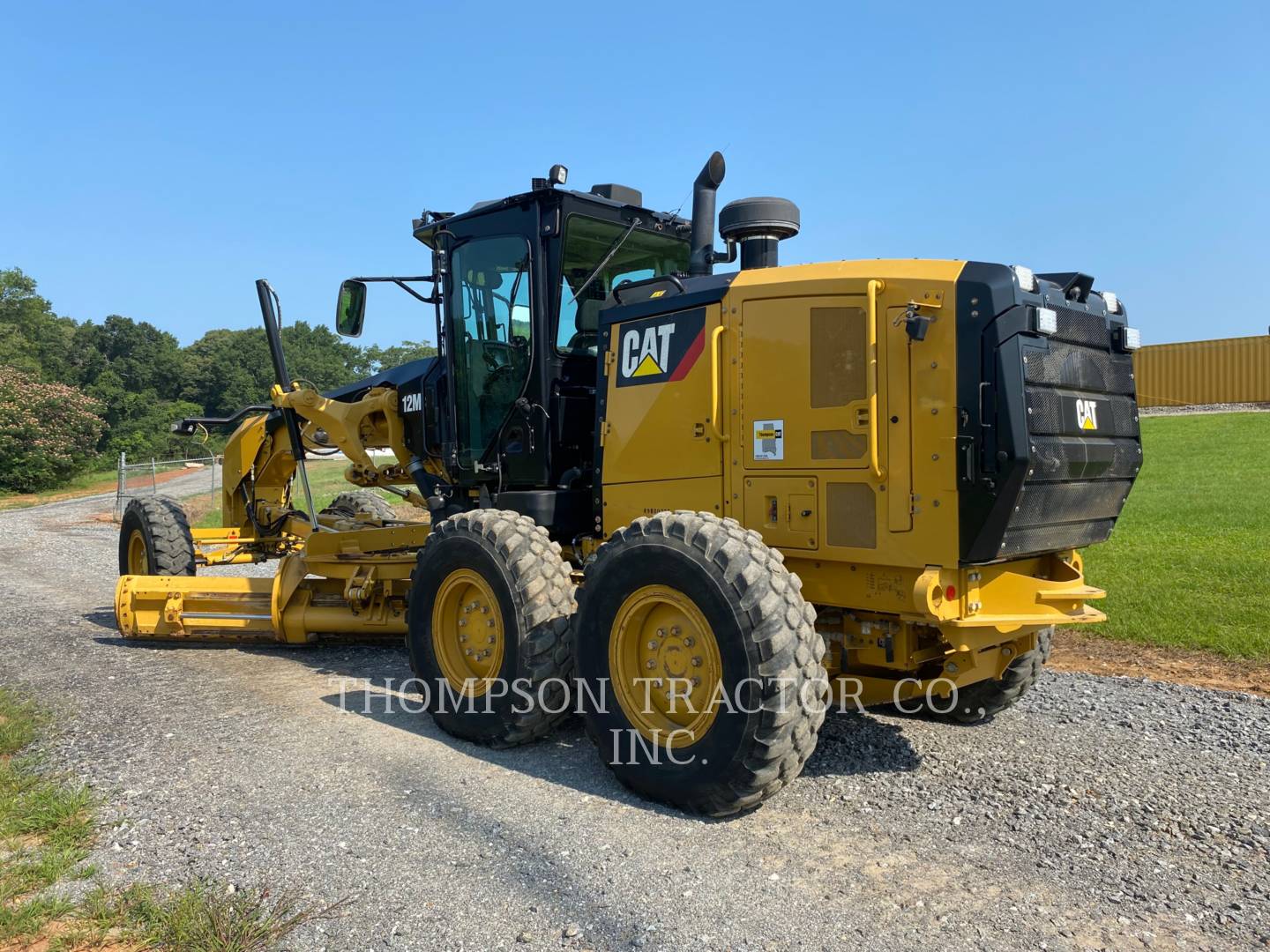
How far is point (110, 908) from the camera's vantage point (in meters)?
3.36

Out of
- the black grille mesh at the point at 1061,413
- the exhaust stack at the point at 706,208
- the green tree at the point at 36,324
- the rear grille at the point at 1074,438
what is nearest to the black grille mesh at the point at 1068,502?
the rear grille at the point at 1074,438

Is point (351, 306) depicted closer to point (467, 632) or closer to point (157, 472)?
point (467, 632)

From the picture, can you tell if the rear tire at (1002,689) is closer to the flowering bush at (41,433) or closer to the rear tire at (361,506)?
the rear tire at (361,506)

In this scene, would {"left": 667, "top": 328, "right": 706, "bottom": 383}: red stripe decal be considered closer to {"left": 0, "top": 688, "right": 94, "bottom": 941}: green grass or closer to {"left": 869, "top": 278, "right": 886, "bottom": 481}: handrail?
{"left": 869, "top": 278, "right": 886, "bottom": 481}: handrail

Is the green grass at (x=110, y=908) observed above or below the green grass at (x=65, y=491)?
below

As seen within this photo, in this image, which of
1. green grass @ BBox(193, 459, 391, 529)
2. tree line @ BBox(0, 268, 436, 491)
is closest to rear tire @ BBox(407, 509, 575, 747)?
green grass @ BBox(193, 459, 391, 529)

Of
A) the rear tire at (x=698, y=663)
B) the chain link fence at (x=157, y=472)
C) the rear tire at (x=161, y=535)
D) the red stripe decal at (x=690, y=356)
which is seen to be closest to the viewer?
the rear tire at (x=698, y=663)

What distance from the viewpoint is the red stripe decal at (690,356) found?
16.2 feet

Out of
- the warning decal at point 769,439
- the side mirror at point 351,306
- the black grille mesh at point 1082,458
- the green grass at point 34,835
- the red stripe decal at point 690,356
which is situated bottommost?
the green grass at point 34,835

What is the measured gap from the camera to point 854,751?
Answer: 16.7 feet

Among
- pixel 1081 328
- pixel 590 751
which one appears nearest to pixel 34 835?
pixel 590 751

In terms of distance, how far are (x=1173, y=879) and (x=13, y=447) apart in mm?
40840

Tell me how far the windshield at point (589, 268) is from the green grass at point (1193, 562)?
5194mm

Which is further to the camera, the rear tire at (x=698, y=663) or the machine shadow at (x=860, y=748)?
the machine shadow at (x=860, y=748)
